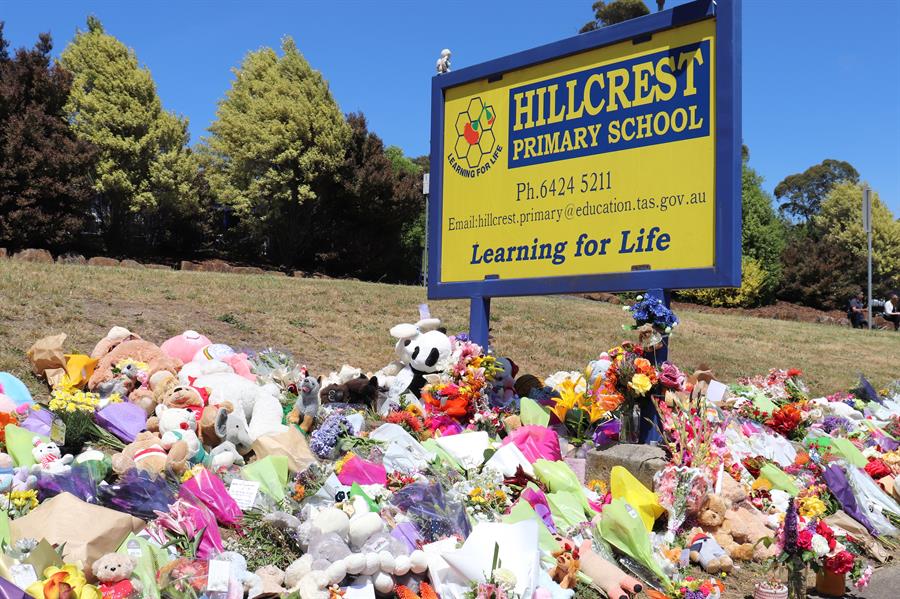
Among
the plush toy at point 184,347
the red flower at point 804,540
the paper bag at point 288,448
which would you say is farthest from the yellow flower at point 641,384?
the plush toy at point 184,347

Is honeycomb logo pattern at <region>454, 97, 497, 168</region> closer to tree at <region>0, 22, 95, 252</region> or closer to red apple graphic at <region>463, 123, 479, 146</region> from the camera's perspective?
red apple graphic at <region>463, 123, 479, 146</region>

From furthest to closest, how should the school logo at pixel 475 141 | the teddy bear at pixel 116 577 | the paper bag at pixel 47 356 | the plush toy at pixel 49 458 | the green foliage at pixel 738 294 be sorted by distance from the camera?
the green foliage at pixel 738 294 < the school logo at pixel 475 141 < the paper bag at pixel 47 356 < the plush toy at pixel 49 458 < the teddy bear at pixel 116 577

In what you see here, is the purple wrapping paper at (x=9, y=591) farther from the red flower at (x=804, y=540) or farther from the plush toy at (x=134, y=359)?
the red flower at (x=804, y=540)

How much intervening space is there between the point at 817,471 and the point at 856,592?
153 cm

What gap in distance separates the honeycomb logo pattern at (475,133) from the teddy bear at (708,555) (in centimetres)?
351

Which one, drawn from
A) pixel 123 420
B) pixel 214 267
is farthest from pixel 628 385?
pixel 214 267

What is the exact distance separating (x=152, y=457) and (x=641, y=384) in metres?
2.87

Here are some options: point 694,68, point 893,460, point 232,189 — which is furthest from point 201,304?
point 232,189

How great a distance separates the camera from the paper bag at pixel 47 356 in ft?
18.7

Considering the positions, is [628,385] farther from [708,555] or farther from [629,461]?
[708,555]

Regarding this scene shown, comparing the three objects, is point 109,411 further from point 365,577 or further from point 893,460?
point 893,460

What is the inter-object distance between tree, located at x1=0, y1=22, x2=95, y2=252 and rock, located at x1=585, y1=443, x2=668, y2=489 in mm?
20213

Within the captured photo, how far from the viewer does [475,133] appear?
6773 millimetres

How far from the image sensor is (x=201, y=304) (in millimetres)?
9297
